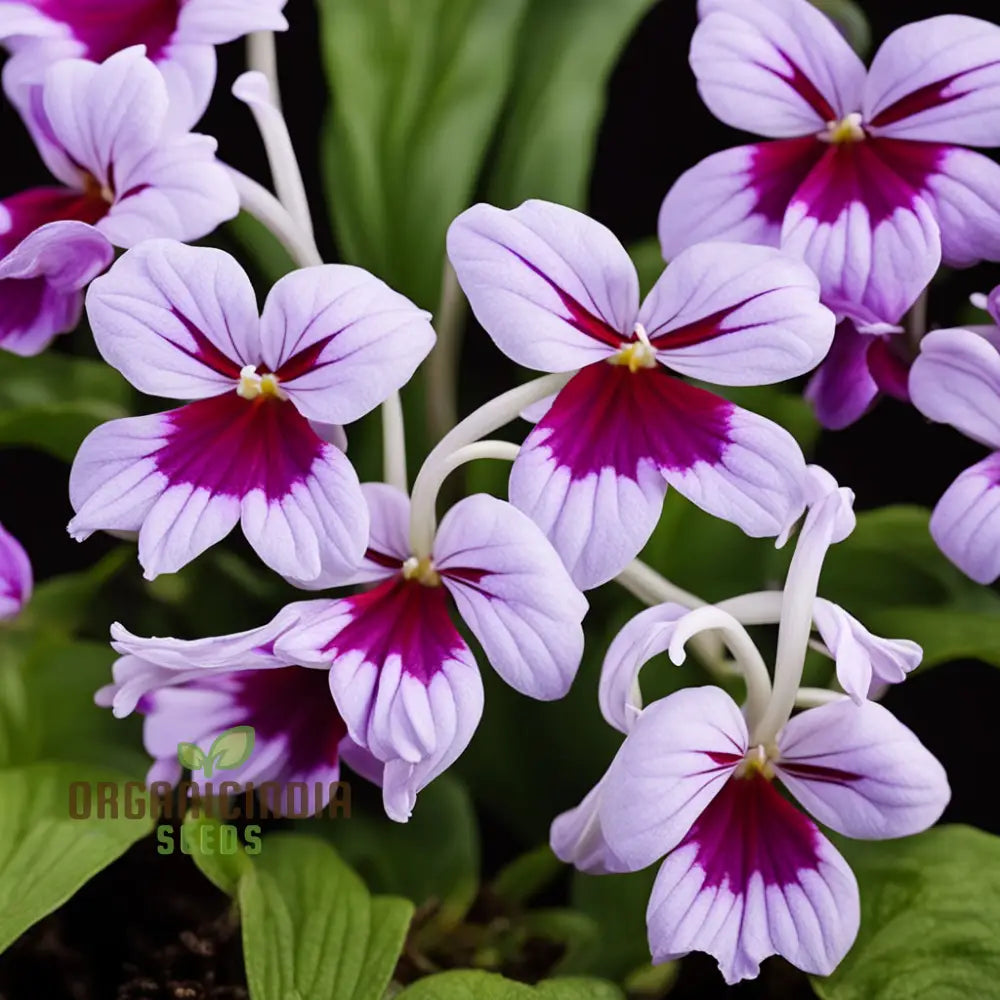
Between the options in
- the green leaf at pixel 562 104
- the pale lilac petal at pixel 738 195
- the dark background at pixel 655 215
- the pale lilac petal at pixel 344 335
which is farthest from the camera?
the dark background at pixel 655 215

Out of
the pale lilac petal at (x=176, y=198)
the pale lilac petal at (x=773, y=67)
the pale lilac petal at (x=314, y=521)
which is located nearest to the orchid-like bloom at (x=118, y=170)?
the pale lilac petal at (x=176, y=198)

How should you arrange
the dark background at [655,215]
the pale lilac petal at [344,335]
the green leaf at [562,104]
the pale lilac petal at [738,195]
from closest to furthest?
the pale lilac petal at [344,335]
the pale lilac petal at [738,195]
the green leaf at [562,104]
the dark background at [655,215]

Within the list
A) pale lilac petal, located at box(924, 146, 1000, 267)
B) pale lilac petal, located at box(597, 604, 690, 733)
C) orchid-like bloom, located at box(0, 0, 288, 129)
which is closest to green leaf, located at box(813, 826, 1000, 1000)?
pale lilac petal, located at box(597, 604, 690, 733)

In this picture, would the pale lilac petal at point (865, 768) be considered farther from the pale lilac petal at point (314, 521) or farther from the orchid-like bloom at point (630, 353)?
the pale lilac petal at point (314, 521)

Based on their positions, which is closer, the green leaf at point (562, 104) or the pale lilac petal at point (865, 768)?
the pale lilac petal at point (865, 768)

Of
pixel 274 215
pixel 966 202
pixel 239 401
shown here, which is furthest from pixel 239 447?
pixel 966 202

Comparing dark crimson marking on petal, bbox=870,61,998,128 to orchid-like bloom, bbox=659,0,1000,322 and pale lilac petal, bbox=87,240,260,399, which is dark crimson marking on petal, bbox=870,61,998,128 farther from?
pale lilac petal, bbox=87,240,260,399
